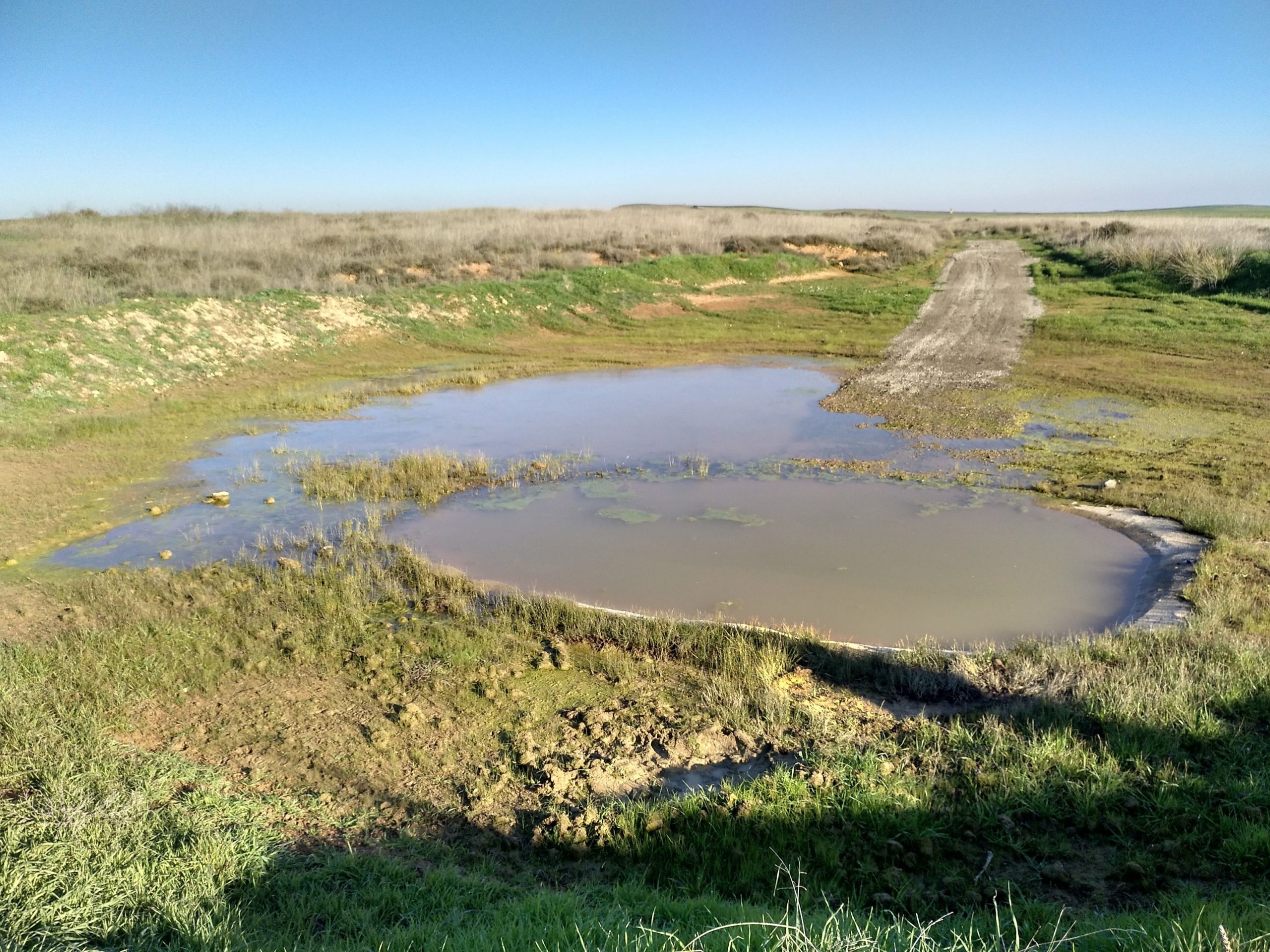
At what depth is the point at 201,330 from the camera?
18344 millimetres

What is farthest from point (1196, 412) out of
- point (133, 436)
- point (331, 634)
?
point (133, 436)

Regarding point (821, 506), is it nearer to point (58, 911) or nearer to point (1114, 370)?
point (58, 911)

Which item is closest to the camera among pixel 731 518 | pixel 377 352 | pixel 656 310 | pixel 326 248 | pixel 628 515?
pixel 731 518

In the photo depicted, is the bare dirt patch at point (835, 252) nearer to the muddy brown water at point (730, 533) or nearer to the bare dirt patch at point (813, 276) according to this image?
the bare dirt patch at point (813, 276)

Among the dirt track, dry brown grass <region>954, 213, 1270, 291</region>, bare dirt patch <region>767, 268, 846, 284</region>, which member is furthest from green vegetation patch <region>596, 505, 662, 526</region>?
bare dirt patch <region>767, 268, 846, 284</region>

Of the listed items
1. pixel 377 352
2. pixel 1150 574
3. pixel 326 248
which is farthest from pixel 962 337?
pixel 326 248

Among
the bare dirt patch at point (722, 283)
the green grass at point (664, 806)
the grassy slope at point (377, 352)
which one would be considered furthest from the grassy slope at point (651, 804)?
the bare dirt patch at point (722, 283)

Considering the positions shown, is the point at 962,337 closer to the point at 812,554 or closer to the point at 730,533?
the point at 730,533

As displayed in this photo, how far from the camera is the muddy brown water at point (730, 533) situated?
734 centimetres

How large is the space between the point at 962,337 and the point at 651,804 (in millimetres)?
19815

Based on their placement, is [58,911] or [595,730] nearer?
[58,911]

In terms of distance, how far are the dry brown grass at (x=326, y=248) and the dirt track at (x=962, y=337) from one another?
325 inches

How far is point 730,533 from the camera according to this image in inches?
359

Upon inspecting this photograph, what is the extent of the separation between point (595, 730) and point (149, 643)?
371cm
